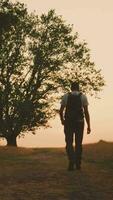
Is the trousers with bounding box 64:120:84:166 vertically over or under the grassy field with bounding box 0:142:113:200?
over

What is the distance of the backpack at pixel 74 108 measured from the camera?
15.9m

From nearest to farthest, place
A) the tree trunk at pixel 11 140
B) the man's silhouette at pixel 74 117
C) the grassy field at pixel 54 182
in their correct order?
the grassy field at pixel 54 182
the man's silhouette at pixel 74 117
the tree trunk at pixel 11 140

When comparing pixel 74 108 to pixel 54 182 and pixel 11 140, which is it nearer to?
pixel 54 182

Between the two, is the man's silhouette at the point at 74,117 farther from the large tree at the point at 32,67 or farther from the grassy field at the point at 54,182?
the large tree at the point at 32,67

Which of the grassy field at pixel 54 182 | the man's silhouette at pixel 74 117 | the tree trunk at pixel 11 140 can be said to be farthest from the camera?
the tree trunk at pixel 11 140

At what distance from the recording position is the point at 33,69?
49625mm

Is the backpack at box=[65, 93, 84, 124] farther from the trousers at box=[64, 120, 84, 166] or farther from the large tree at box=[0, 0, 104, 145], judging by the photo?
the large tree at box=[0, 0, 104, 145]

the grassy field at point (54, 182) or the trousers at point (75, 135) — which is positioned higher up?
the trousers at point (75, 135)

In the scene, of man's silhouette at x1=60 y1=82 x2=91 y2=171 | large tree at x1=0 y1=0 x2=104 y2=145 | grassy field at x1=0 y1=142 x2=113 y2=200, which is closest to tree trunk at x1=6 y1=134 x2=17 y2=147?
large tree at x1=0 y1=0 x2=104 y2=145

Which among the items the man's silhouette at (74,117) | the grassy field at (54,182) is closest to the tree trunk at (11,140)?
the grassy field at (54,182)

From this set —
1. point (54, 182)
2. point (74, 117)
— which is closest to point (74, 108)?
point (74, 117)

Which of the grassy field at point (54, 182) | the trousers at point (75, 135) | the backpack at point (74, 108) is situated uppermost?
the backpack at point (74, 108)

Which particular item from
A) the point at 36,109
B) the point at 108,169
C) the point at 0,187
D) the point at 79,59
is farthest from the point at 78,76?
the point at 0,187

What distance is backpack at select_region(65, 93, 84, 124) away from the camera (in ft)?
52.2
